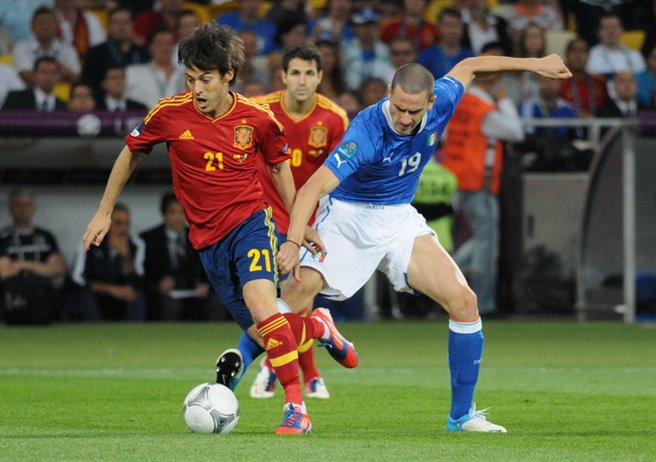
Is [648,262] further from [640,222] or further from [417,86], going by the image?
[417,86]

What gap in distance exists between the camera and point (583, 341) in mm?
14383

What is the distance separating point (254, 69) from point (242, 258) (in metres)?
9.53

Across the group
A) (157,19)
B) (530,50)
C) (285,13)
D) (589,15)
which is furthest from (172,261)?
(589,15)

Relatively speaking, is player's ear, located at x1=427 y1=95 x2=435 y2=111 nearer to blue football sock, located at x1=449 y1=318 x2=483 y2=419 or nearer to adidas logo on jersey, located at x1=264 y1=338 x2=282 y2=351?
blue football sock, located at x1=449 y1=318 x2=483 y2=419

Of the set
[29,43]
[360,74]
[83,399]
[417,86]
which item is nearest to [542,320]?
[360,74]

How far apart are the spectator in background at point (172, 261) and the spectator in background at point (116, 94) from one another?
106 cm

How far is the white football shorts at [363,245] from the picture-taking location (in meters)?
8.27

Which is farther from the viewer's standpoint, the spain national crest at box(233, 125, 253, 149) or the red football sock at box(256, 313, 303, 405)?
the spain national crest at box(233, 125, 253, 149)

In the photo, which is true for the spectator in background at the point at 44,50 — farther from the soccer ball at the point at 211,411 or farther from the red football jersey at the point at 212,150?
the soccer ball at the point at 211,411

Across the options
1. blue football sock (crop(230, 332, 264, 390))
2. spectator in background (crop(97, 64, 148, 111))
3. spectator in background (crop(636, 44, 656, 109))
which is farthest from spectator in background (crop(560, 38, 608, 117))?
blue football sock (crop(230, 332, 264, 390))

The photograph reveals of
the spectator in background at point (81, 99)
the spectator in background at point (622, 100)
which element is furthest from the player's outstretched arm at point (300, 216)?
Result: the spectator in background at point (622, 100)

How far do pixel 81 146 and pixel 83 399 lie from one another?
7.34 m

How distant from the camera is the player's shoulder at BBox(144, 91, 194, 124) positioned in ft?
26.2

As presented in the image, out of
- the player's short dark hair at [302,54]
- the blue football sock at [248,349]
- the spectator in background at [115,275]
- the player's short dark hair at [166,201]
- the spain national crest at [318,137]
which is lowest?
the spectator in background at [115,275]
